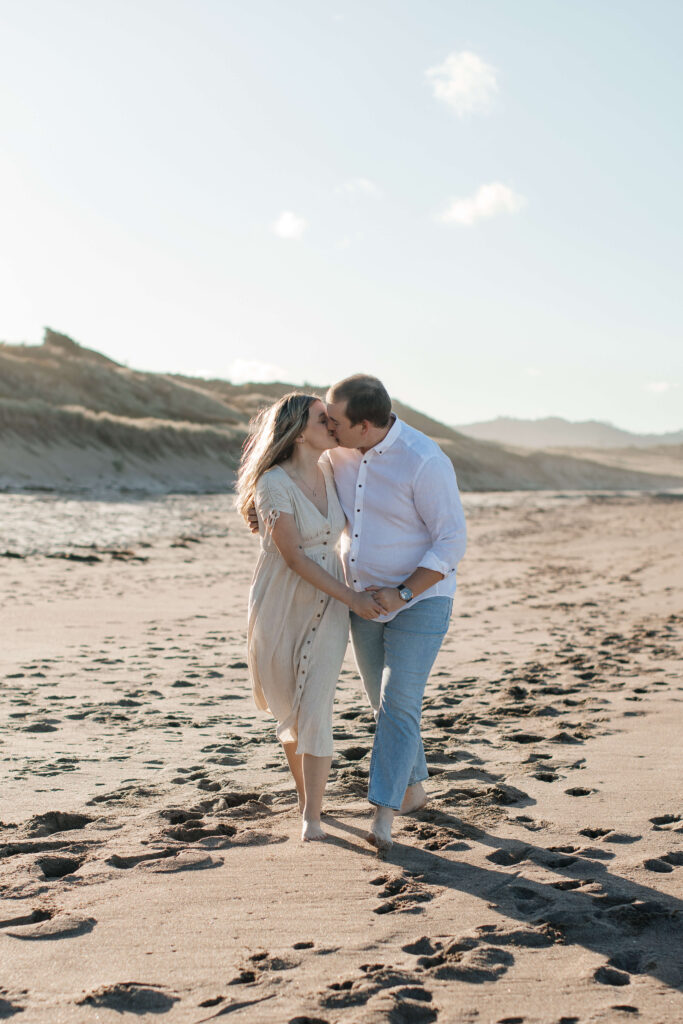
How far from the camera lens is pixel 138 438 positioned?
32.6 meters

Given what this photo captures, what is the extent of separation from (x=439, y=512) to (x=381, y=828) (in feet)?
4.13

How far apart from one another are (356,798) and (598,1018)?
2.03m

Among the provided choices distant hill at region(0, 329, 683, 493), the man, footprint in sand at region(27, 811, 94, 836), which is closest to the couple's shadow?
the man

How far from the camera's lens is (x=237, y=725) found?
19.2ft

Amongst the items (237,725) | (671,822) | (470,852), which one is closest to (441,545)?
(470,852)

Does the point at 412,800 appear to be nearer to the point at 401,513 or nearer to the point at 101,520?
the point at 401,513

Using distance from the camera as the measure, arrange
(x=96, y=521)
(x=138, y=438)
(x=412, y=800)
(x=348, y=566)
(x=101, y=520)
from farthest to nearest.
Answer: (x=138, y=438), (x=101, y=520), (x=96, y=521), (x=412, y=800), (x=348, y=566)

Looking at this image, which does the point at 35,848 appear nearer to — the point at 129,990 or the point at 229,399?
the point at 129,990

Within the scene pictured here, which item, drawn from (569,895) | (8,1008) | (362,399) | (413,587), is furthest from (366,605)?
(8,1008)

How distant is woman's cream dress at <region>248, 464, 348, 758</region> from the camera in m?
3.93

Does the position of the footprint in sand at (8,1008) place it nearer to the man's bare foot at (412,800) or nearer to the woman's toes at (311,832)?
the woman's toes at (311,832)

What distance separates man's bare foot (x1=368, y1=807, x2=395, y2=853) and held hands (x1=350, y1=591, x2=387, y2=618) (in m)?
0.77

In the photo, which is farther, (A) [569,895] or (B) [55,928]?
(A) [569,895]

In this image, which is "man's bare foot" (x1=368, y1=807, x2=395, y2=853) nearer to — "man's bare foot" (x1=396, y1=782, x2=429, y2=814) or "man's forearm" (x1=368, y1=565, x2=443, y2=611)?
"man's bare foot" (x1=396, y1=782, x2=429, y2=814)
